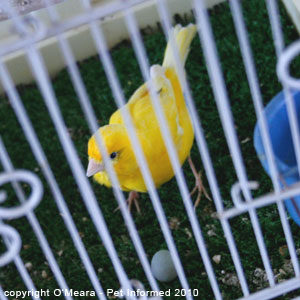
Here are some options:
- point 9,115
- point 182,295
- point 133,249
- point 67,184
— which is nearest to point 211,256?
point 182,295

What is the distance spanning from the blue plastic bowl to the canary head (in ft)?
1.37

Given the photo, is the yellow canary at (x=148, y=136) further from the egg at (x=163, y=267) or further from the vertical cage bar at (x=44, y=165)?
the vertical cage bar at (x=44, y=165)

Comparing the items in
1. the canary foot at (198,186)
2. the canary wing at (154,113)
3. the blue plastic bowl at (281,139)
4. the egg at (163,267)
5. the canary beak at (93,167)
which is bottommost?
the egg at (163,267)

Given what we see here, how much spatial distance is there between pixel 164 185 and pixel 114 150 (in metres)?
0.50

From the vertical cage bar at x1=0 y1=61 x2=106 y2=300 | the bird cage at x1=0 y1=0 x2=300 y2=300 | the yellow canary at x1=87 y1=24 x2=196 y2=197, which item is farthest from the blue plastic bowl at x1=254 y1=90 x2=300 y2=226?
the vertical cage bar at x1=0 y1=61 x2=106 y2=300

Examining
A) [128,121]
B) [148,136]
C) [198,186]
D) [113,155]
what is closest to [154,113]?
[148,136]

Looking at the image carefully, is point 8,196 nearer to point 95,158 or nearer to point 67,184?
point 67,184

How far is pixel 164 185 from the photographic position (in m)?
2.09

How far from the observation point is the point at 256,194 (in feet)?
6.33

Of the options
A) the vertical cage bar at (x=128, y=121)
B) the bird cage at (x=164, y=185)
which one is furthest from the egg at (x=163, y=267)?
the vertical cage bar at (x=128, y=121)

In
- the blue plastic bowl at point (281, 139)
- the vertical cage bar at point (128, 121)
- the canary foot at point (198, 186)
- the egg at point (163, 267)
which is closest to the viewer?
the vertical cage bar at point (128, 121)

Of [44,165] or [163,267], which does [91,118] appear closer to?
[44,165]

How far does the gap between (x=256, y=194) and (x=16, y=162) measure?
3.61ft

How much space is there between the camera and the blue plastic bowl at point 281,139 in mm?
1610
